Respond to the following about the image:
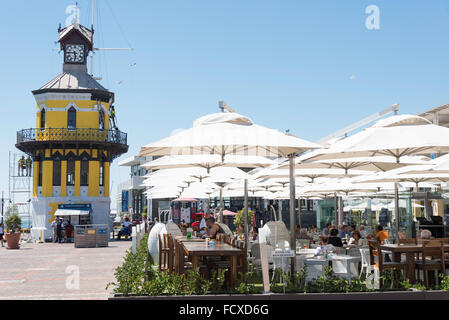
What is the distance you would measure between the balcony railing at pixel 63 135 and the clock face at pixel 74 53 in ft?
20.1

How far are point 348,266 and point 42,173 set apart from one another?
123ft

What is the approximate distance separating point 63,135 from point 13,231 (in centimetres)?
1197

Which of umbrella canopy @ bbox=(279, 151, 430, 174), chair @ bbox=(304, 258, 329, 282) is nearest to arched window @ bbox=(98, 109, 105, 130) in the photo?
umbrella canopy @ bbox=(279, 151, 430, 174)

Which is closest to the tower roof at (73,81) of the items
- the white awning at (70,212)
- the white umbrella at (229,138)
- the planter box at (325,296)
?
the white awning at (70,212)

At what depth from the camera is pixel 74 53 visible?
47.0m

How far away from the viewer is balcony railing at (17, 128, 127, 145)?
1719 inches

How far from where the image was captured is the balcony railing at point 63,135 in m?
43.7

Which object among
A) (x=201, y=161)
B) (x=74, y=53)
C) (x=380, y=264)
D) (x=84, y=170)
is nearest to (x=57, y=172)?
(x=84, y=170)

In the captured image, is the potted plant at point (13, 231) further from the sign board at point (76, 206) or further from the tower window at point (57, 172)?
the tower window at point (57, 172)

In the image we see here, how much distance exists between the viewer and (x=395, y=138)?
1077cm

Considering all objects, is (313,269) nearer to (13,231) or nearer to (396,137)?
(396,137)

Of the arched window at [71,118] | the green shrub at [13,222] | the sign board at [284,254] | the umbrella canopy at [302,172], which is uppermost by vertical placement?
the arched window at [71,118]

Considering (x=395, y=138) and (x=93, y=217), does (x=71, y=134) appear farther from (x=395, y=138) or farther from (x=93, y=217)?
(x=395, y=138)
